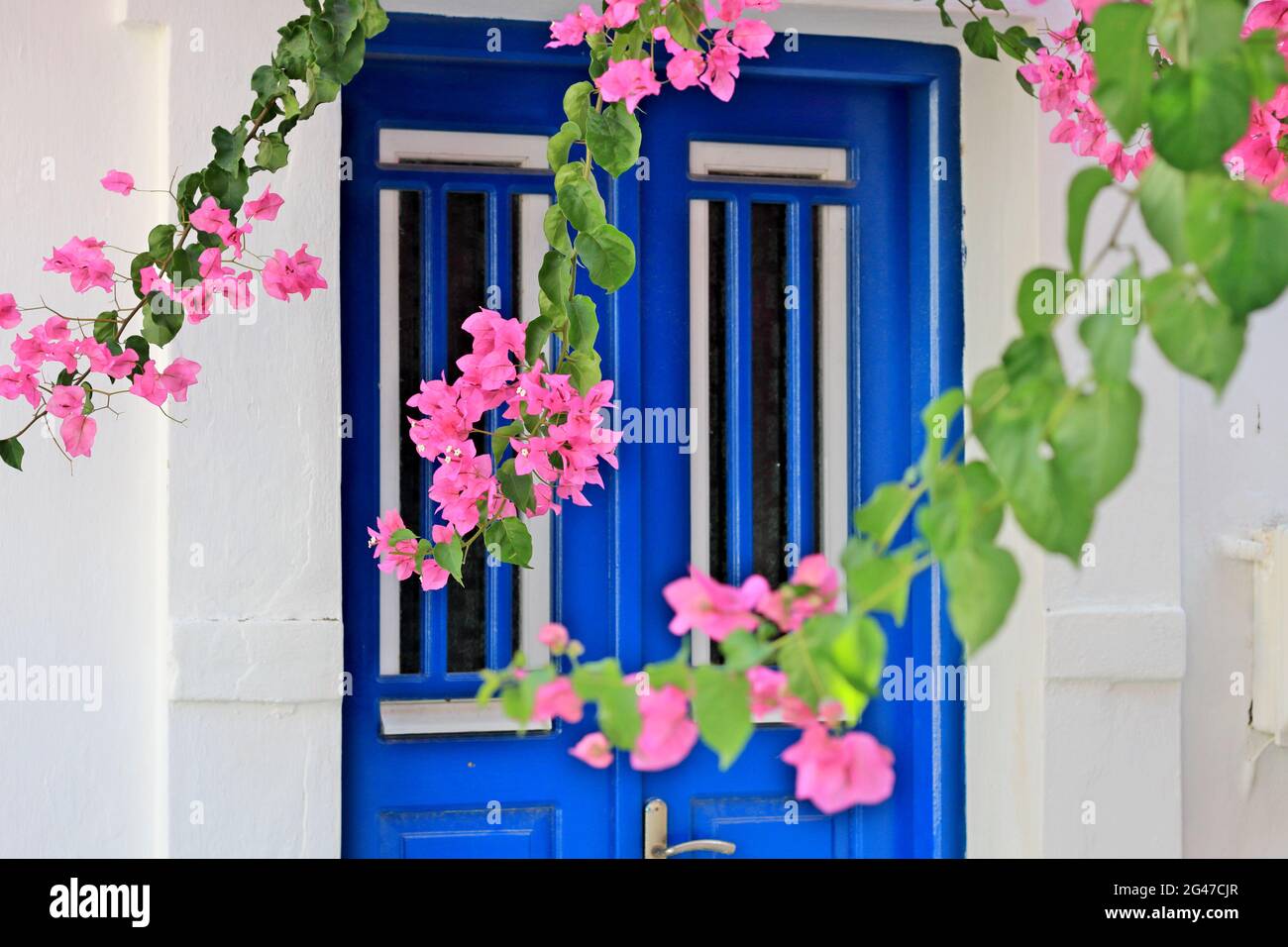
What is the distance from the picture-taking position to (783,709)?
2.45 ft

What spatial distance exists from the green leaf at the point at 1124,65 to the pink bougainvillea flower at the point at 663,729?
416mm

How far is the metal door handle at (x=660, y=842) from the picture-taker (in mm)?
A: 2508

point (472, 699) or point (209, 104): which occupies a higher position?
point (209, 104)

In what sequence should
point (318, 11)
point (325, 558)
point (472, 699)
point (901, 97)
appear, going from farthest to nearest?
point (901, 97)
point (472, 699)
point (325, 558)
point (318, 11)

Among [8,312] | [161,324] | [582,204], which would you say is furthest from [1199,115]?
[8,312]

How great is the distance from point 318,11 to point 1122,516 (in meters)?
1.74

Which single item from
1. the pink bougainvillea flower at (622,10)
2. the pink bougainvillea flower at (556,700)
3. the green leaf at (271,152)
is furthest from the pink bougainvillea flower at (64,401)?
the pink bougainvillea flower at (556,700)

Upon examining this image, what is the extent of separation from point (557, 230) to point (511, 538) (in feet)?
1.38

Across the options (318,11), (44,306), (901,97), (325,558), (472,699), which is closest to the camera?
(318,11)

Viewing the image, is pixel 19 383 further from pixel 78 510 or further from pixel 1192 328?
pixel 1192 328

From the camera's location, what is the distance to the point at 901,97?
266 cm

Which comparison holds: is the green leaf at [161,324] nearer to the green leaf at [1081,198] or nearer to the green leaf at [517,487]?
the green leaf at [517,487]
